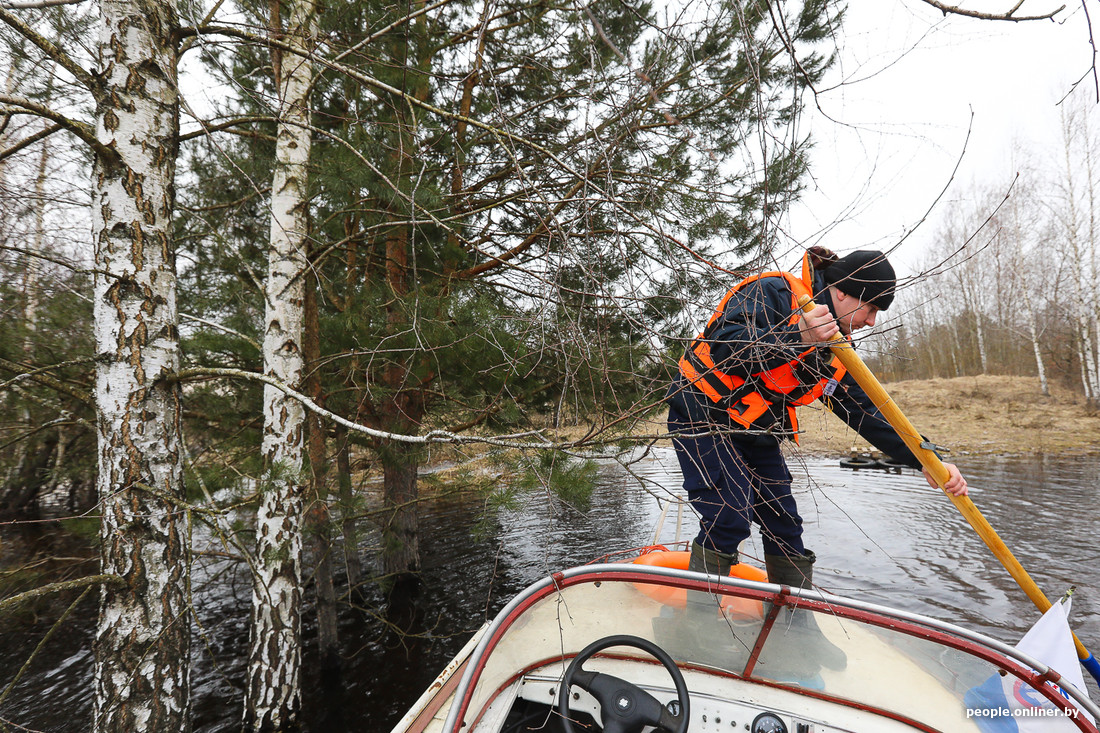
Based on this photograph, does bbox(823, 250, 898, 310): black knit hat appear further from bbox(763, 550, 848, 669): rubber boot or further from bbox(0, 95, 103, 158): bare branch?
bbox(0, 95, 103, 158): bare branch

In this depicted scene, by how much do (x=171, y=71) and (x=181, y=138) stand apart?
13.4 inches

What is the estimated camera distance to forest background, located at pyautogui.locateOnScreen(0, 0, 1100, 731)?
6.84ft

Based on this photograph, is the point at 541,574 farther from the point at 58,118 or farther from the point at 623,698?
the point at 58,118

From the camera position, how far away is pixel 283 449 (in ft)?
13.1

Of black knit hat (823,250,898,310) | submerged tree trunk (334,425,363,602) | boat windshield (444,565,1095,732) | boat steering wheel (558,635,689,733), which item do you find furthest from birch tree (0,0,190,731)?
black knit hat (823,250,898,310)

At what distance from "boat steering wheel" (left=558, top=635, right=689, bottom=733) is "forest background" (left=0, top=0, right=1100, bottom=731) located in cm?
83

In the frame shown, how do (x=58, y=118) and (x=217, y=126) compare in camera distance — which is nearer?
(x=58, y=118)

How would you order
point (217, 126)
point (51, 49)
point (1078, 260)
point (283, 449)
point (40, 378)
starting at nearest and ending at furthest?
point (51, 49) < point (40, 378) < point (217, 126) < point (283, 449) < point (1078, 260)

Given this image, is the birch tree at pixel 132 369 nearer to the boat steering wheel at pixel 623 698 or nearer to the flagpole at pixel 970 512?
the boat steering wheel at pixel 623 698

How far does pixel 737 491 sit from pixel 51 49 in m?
3.88

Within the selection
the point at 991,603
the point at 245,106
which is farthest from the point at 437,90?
the point at 991,603

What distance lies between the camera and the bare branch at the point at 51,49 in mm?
1936

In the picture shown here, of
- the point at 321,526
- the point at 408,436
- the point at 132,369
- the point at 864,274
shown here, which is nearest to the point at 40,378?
the point at 132,369

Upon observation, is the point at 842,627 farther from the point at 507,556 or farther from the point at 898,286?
the point at 507,556
